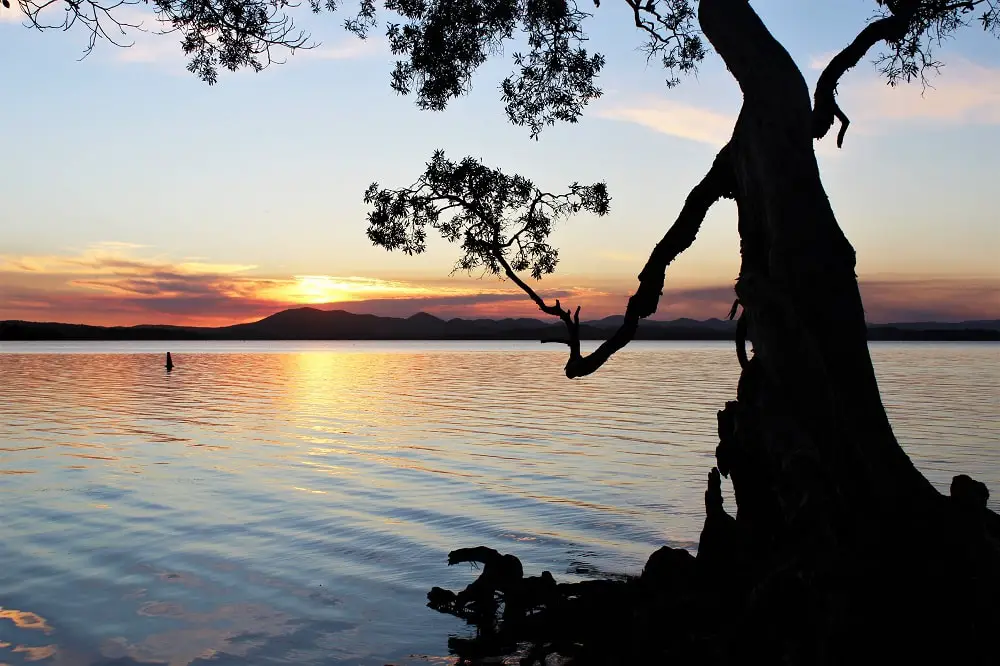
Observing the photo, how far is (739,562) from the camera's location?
867 centimetres

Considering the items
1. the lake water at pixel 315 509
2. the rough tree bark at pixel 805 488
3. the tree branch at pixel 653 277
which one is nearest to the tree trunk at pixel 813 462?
the rough tree bark at pixel 805 488

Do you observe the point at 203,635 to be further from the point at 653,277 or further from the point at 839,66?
the point at 839,66

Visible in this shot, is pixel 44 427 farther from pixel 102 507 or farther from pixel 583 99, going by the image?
pixel 583 99

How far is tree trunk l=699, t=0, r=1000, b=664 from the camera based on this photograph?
23.0 ft

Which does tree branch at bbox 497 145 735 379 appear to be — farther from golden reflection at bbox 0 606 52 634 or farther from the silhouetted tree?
golden reflection at bbox 0 606 52 634

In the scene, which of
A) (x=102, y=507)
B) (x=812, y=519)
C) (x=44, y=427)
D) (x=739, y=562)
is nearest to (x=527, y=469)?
(x=102, y=507)

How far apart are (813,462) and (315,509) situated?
13048 millimetres

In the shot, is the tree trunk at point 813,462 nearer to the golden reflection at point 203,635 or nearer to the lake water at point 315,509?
the lake water at point 315,509

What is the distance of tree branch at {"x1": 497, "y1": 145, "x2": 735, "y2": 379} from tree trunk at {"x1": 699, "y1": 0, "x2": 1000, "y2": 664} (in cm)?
104

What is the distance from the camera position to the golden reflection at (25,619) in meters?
10.6

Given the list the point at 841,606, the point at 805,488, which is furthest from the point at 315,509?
the point at 841,606

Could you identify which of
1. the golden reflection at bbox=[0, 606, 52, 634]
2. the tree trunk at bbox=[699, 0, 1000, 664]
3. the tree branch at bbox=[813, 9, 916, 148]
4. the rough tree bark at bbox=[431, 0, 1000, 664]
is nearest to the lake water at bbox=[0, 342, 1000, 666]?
the golden reflection at bbox=[0, 606, 52, 634]

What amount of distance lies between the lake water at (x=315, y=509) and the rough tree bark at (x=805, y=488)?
3.68m

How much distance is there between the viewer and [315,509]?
727 inches
